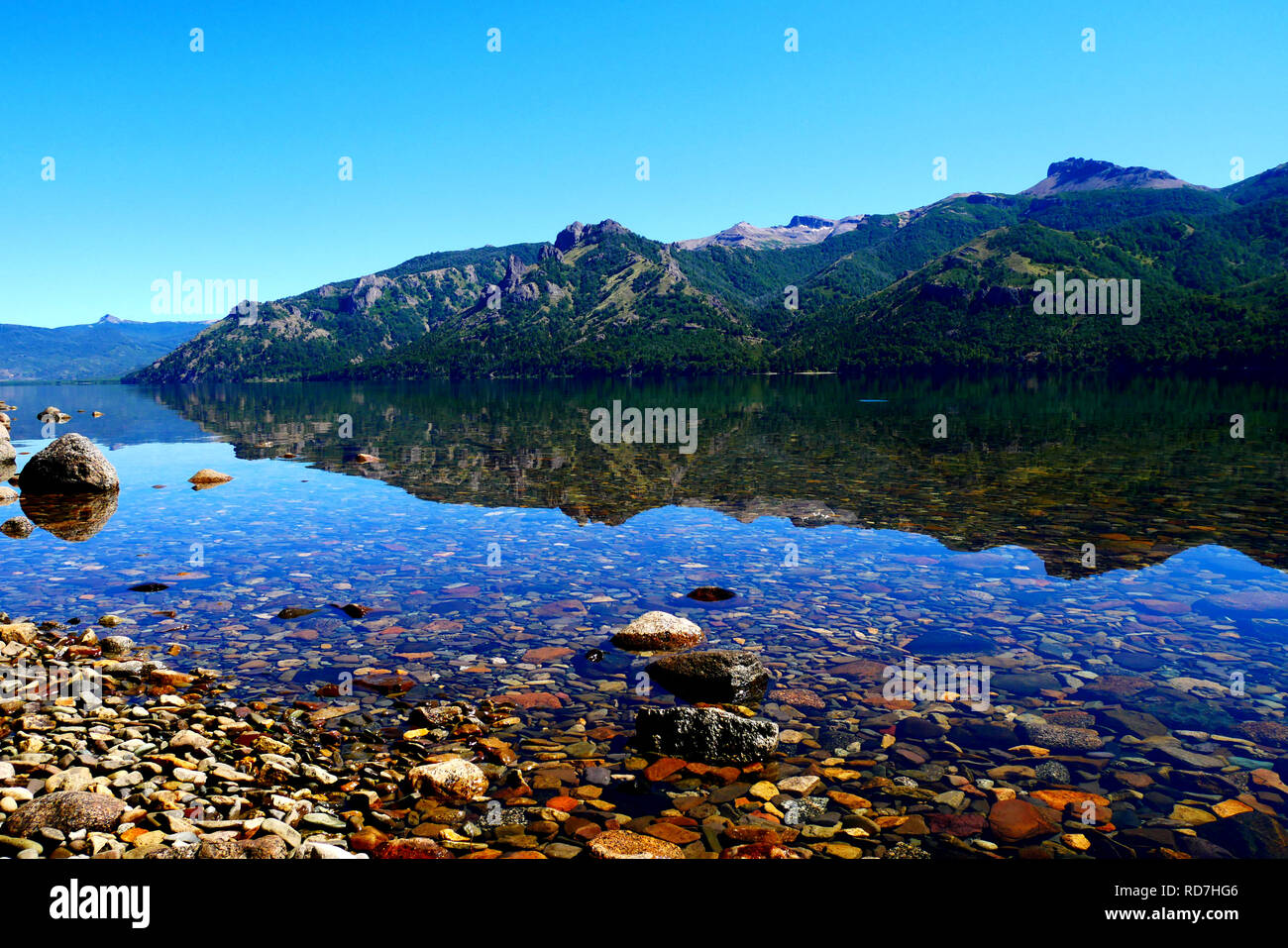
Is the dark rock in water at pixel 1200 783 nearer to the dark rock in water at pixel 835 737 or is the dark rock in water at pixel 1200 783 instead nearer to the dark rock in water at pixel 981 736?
the dark rock in water at pixel 981 736

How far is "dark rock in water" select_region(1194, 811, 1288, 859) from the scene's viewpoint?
25.5 ft

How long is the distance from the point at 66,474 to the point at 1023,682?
37.4 metres

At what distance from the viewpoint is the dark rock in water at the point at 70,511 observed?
24.8 metres

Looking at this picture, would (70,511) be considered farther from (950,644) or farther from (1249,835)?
(1249,835)

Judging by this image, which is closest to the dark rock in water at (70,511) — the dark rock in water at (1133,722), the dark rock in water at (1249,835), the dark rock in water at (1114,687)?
the dark rock in water at (1114,687)

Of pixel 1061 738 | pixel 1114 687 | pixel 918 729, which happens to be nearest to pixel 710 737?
pixel 918 729

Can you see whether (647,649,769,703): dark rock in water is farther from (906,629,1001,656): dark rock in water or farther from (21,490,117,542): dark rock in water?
(21,490,117,542): dark rock in water

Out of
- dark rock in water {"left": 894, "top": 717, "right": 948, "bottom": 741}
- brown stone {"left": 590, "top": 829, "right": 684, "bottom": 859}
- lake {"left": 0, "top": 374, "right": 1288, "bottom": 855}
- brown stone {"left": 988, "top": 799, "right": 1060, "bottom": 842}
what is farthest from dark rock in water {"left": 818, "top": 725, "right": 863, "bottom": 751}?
brown stone {"left": 590, "top": 829, "right": 684, "bottom": 859}

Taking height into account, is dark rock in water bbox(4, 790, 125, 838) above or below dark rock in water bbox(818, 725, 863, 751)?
above

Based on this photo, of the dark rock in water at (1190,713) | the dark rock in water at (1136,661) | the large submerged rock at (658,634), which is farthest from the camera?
the large submerged rock at (658,634)

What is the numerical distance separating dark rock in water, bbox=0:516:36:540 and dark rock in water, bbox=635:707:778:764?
24393 mm

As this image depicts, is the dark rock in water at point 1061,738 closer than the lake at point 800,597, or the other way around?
the dark rock in water at point 1061,738

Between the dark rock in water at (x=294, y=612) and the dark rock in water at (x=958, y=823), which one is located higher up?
the dark rock in water at (x=294, y=612)

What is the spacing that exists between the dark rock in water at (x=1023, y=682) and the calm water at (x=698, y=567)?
371 mm
